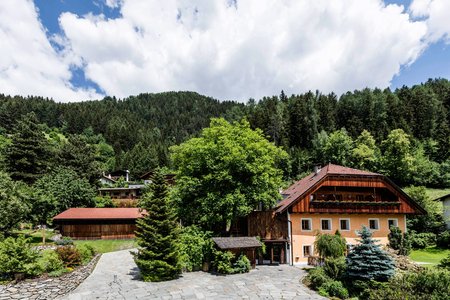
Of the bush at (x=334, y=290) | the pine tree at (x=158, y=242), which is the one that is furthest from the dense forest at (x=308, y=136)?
the bush at (x=334, y=290)

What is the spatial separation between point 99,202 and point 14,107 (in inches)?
3928

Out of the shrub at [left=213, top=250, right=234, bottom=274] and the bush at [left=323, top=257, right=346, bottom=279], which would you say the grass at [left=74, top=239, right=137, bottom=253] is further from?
the bush at [left=323, top=257, right=346, bottom=279]

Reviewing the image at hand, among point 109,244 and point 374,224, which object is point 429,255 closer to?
point 374,224

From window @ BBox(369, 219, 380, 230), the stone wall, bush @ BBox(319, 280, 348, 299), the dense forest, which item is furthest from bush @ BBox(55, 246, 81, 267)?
the dense forest

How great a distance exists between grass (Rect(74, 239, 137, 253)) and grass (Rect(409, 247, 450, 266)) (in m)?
32.1

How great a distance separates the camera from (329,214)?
32.5m

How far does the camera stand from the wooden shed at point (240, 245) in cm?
2726

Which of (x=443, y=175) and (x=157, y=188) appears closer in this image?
(x=157, y=188)

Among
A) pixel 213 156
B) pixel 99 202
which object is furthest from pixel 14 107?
pixel 213 156

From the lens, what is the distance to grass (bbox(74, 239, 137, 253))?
38141 millimetres

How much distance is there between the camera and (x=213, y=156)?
31891mm

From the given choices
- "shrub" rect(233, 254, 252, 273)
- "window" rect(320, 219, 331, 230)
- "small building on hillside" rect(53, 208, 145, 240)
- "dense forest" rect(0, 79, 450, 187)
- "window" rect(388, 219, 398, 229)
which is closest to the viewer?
"shrub" rect(233, 254, 252, 273)

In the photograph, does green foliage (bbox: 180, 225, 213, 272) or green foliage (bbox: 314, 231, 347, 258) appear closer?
green foliage (bbox: 180, 225, 213, 272)

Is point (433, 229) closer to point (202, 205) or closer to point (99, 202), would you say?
point (202, 205)
